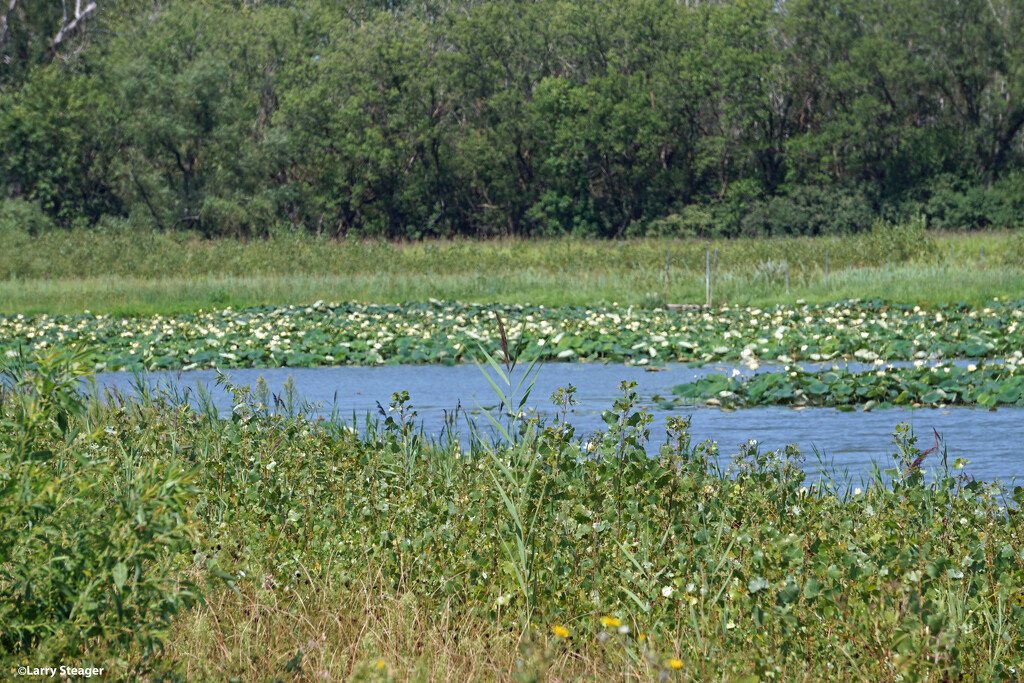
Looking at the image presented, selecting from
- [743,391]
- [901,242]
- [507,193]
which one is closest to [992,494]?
[743,391]

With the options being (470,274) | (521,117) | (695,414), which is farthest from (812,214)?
(695,414)

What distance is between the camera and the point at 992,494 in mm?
5180

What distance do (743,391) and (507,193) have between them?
44412mm

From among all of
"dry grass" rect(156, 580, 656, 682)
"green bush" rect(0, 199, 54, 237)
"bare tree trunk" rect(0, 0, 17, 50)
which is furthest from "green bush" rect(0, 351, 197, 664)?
"bare tree trunk" rect(0, 0, 17, 50)

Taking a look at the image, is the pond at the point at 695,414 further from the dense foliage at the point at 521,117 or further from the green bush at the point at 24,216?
the dense foliage at the point at 521,117

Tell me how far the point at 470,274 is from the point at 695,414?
17.6 m

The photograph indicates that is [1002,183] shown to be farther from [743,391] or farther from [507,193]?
[743,391]

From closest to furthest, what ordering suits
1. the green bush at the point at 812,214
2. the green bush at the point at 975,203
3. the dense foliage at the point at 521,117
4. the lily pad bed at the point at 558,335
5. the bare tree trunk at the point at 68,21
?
the lily pad bed at the point at 558,335 → the green bush at the point at 975,203 → the dense foliage at the point at 521,117 → the bare tree trunk at the point at 68,21 → the green bush at the point at 812,214

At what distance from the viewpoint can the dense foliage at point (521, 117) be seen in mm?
46719

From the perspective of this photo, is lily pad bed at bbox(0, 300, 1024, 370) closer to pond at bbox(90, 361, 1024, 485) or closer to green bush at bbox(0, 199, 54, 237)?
pond at bbox(90, 361, 1024, 485)

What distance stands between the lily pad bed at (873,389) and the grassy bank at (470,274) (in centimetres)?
981

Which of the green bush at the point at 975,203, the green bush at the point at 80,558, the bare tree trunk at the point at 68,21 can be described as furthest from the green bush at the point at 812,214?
the green bush at the point at 80,558

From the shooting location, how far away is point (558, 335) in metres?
15.9

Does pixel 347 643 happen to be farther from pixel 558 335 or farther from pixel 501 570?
pixel 558 335
